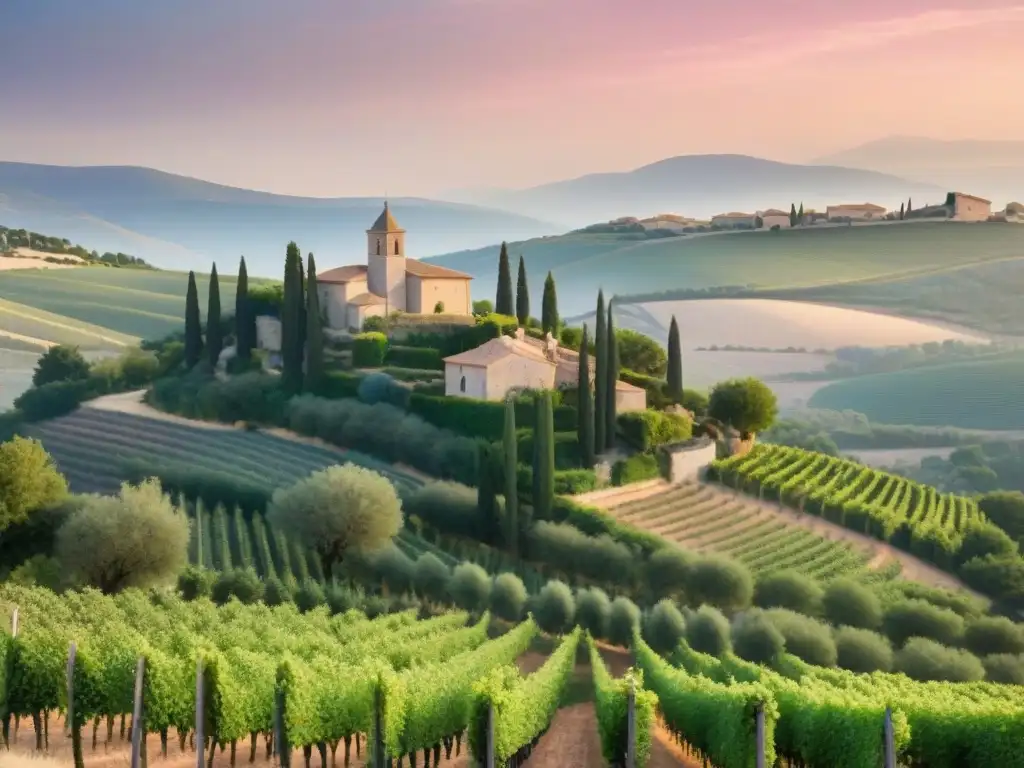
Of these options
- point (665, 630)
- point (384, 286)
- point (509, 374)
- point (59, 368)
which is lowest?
point (665, 630)

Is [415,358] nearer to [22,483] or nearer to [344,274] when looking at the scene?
[344,274]

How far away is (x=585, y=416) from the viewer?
2544cm

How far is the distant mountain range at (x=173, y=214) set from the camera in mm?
54438

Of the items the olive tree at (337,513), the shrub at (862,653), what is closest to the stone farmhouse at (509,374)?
the olive tree at (337,513)

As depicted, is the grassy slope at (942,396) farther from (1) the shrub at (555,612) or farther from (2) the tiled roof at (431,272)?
(1) the shrub at (555,612)

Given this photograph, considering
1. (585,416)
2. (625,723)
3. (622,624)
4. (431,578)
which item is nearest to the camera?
(625,723)

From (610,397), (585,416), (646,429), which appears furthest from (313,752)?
(646,429)

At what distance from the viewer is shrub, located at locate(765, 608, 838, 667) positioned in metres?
16.8

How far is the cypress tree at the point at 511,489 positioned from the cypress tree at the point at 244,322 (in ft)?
45.3

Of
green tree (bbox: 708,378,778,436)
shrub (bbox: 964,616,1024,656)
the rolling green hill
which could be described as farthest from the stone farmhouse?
the rolling green hill

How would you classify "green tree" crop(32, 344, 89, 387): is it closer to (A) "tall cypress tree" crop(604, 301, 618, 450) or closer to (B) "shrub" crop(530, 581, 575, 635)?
(A) "tall cypress tree" crop(604, 301, 618, 450)

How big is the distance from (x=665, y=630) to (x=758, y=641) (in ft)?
4.88

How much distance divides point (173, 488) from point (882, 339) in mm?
46733

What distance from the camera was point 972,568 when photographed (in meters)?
24.4
